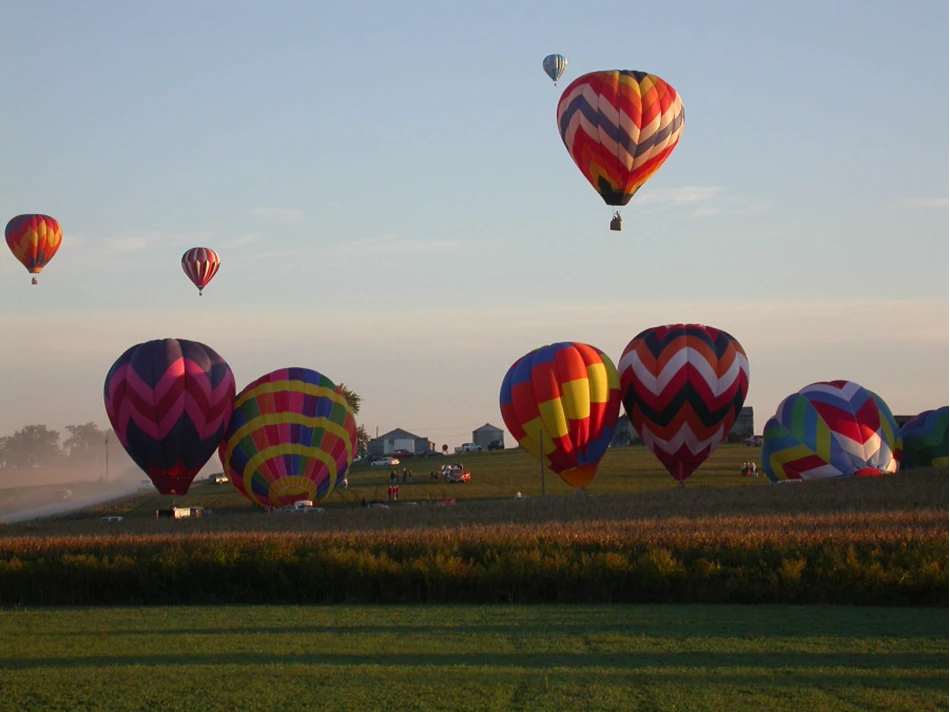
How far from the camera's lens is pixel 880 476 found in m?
35.1

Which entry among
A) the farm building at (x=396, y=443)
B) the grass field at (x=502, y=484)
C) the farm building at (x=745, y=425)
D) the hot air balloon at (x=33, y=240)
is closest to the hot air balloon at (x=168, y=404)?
the grass field at (x=502, y=484)

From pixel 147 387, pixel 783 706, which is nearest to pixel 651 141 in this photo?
pixel 147 387

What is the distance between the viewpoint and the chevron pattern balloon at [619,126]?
33.3 m

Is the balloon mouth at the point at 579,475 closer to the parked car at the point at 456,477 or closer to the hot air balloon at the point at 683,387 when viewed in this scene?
the hot air balloon at the point at 683,387

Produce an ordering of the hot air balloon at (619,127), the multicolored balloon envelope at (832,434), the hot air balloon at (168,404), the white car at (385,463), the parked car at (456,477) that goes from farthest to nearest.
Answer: the white car at (385,463), the parked car at (456,477), the multicolored balloon envelope at (832,434), the hot air balloon at (619,127), the hot air balloon at (168,404)

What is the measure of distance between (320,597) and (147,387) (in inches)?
630

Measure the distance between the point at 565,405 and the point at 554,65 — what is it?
12870 millimetres

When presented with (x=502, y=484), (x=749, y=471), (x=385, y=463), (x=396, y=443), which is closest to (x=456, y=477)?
(x=502, y=484)

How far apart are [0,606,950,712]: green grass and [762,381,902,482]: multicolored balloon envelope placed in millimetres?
21145

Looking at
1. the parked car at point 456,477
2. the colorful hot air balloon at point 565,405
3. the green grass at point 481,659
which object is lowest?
the green grass at point 481,659

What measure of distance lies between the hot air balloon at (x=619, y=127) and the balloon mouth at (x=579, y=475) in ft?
22.8

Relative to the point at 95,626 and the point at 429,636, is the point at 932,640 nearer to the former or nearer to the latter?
the point at 429,636

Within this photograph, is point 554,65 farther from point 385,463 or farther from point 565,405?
point 385,463

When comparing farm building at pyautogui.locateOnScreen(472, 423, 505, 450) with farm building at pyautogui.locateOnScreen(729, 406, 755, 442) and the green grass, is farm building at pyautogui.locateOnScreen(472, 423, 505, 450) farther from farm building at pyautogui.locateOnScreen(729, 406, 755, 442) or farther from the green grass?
the green grass
